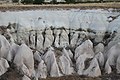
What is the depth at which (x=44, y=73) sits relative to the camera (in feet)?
97.9

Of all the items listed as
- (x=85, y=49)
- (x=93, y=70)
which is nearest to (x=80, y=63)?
(x=93, y=70)

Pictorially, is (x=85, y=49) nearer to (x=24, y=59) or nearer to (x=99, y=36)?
(x=99, y=36)

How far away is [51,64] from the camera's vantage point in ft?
99.8

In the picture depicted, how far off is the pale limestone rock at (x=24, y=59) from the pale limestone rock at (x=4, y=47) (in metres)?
0.97

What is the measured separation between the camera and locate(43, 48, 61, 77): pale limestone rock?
30.1 meters

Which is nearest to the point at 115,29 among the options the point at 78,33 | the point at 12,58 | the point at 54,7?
the point at 78,33

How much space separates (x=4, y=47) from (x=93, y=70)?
21.5 feet

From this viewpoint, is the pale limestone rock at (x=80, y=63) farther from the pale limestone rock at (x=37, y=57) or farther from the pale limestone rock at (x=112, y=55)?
the pale limestone rock at (x=37, y=57)

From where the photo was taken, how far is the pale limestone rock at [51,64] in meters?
30.1

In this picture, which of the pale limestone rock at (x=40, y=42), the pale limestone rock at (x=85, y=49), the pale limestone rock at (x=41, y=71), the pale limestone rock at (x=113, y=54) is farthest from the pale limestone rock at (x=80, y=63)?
the pale limestone rock at (x=40, y=42)

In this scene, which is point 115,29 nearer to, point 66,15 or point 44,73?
point 66,15

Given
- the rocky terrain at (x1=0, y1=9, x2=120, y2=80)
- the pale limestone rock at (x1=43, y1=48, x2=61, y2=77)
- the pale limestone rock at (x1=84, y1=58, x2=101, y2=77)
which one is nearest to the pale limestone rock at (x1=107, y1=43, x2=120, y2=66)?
the rocky terrain at (x1=0, y1=9, x2=120, y2=80)

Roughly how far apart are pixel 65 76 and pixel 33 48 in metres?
4.89

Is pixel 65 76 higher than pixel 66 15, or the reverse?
pixel 66 15
